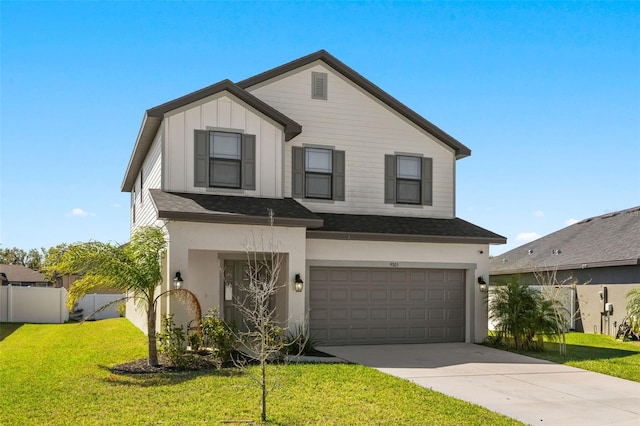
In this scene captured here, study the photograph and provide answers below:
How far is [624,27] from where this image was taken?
48.4 feet

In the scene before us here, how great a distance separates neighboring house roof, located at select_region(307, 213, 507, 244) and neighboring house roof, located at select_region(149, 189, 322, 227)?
1079 mm

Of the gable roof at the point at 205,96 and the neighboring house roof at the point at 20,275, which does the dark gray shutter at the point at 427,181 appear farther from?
the neighboring house roof at the point at 20,275

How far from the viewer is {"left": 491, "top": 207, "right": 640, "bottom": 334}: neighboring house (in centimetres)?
2111

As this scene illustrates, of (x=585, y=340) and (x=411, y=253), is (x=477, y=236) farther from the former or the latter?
(x=585, y=340)

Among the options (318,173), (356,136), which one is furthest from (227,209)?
(356,136)

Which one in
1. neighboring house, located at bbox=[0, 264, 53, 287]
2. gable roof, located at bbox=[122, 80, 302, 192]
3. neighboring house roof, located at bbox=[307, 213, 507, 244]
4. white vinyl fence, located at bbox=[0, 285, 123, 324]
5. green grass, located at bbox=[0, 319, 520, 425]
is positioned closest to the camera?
green grass, located at bbox=[0, 319, 520, 425]

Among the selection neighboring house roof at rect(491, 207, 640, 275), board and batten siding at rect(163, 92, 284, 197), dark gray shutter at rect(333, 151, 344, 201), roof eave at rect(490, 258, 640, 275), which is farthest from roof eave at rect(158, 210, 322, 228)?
neighboring house roof at rect(491, 207, 640, 275)

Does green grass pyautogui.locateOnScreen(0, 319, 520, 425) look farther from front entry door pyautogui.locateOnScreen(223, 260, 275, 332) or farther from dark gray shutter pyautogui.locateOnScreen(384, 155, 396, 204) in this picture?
dark gray shutter pyautogui.locateOnScreen(384, 155, 396, 204)

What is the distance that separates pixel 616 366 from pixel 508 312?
10.1ft

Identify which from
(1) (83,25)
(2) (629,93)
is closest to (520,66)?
(2) (629,93)

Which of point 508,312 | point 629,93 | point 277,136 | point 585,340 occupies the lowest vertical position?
point 585,340

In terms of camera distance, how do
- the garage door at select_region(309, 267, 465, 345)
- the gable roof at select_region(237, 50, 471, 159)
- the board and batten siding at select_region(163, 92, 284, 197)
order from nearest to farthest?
the board and batten siding at select_region(163, 92, 284, 197) → the garage door at select_region(309, 267, 465, 345) → the gable roof at select_region(237, 50, 471, 159)

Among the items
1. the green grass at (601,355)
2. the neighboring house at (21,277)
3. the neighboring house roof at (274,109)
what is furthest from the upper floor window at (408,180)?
the neighboring house at (21,277)

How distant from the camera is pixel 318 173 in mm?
18016
